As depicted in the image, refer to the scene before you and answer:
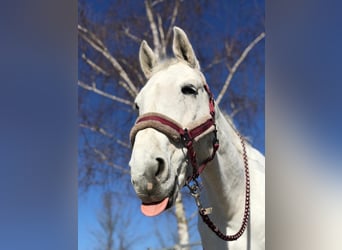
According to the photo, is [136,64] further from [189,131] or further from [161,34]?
[189,131]

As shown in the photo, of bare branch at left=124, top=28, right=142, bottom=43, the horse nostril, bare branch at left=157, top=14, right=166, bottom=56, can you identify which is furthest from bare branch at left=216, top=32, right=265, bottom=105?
the horse nostril

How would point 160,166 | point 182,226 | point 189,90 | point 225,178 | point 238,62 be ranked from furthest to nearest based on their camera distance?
point 182,226 → point 238,62 → point 225,178 → point 189,90 → point 160,166

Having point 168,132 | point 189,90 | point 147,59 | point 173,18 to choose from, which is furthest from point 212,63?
point 168,132

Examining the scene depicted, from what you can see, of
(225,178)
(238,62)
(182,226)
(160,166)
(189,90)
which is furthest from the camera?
(182,226)

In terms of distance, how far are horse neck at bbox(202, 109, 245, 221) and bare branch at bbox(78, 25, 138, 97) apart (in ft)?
2.06

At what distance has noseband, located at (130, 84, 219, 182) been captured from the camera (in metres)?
0.82

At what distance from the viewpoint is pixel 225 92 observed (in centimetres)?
143

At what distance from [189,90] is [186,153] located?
156 millimetres

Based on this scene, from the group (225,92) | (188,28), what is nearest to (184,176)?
(225,92)

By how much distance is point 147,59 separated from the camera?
1.04 m

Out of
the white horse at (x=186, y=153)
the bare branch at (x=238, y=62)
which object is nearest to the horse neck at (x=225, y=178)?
the white horse at (x=186, y=153)
